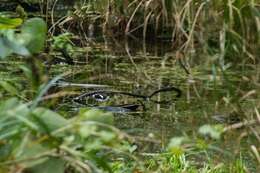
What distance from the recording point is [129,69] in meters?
4.46

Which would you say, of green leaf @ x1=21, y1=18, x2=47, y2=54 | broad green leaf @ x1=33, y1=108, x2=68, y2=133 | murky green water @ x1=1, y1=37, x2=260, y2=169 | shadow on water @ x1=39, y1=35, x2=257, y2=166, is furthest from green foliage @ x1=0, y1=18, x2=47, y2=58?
shadow on water @ x1=39, y1=35, x2=257, y2=166

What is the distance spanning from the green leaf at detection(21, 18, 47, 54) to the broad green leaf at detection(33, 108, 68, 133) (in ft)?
0.65

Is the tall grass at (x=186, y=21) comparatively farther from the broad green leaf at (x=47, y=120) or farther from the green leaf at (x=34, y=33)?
the broad green leaf at (x=47, y=120)

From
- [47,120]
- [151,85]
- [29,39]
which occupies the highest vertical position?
[29,39]

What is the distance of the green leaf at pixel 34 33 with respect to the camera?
1.38m

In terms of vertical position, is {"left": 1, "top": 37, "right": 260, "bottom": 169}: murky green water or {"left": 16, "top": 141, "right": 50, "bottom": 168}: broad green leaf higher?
{"left": 16, "top": 141, "right": 50, "bottom": 168}: broad green leaf

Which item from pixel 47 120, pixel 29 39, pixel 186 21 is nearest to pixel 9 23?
pixel 29 39

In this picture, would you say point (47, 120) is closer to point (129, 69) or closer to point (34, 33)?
point (34, 33)

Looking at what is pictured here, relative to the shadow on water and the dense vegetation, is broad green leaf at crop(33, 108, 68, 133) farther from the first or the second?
the shadow on water

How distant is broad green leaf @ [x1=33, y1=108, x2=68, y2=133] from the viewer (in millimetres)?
1194

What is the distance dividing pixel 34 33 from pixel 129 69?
3088 mm

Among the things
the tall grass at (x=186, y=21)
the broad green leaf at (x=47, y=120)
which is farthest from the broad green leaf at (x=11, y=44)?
the tall grass at (x=186, y=21)

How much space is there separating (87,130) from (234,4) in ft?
8.79

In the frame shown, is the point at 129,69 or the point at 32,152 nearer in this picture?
the point at 32,152
